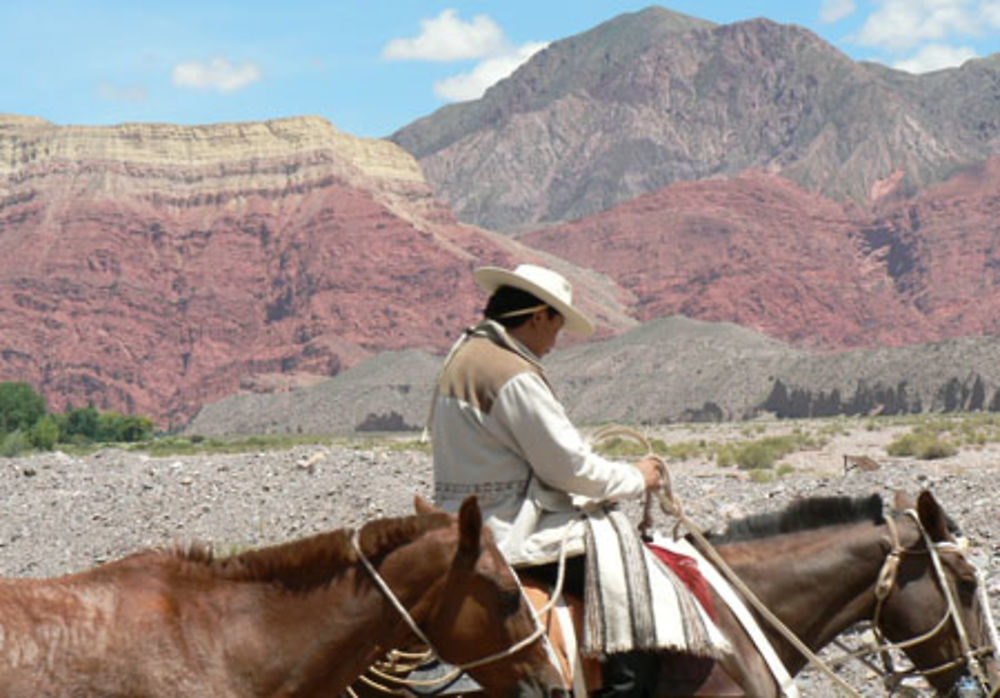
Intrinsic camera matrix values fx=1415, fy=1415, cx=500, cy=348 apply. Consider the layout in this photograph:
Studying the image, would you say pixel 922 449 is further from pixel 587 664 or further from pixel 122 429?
pixel 122 429

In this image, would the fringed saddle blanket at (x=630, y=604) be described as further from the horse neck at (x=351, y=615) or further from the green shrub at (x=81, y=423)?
the green shrub at (x=81, y=423)

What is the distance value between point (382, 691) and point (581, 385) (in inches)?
4360

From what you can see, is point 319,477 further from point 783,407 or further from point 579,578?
point 783,407

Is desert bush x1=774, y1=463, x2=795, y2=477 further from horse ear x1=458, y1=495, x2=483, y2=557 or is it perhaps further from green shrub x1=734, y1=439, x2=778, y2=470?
horse ear x1=458, y1=495, x2=483, y2=557

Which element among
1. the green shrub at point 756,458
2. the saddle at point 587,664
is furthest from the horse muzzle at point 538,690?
the green shrub at point 756,458

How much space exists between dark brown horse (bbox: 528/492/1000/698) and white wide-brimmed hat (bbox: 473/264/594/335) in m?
1.41

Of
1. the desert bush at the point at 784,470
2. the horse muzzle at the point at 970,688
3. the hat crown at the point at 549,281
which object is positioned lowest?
the desert bush at the point at 784,470

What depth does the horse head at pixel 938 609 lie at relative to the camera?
20.4 ft

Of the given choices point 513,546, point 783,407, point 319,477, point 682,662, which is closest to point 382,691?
point 513,546

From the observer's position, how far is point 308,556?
5.11 meters

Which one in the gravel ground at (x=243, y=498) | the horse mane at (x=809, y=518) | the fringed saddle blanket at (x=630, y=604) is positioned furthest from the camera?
the gravel ground at (x=243, y=498)

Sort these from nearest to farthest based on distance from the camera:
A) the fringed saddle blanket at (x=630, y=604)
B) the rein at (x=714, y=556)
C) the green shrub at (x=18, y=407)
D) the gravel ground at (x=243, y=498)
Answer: the fringed saddle blanket at (x=630, y=604)
the rein at (x=714, y=556)
the gravel ground at (x=243, y=498)
the green shrub at (x=18, y=407)

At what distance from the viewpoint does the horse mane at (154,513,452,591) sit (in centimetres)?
507

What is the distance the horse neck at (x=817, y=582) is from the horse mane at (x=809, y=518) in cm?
13
